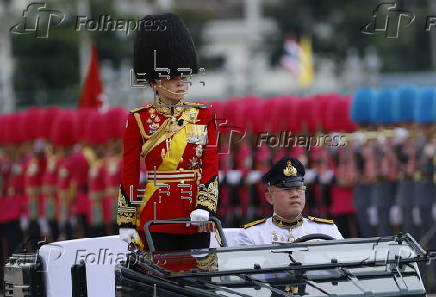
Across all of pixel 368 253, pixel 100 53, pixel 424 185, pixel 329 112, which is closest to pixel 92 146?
pixel 329 112

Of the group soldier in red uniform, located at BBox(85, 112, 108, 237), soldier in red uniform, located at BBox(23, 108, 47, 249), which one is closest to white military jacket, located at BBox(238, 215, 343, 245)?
soldier in red uniform, located at BBox(85, 112, 108, 237)

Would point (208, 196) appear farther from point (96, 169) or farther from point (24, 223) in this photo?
point (24, 223)

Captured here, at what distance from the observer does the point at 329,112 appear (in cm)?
1459

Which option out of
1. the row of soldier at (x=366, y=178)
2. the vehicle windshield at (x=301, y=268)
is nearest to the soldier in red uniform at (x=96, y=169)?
the row of soldier at (x=366, y=178)

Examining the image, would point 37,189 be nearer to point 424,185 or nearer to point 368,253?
point 424,185

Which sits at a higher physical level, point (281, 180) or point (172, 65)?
point (172, 65)

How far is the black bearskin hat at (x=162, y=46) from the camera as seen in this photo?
23.3ft

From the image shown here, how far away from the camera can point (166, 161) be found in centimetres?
690

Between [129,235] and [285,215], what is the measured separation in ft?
2.88

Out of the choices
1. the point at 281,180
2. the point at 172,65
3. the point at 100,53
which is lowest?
the point at 281,180

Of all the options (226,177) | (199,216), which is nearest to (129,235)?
(199,216)

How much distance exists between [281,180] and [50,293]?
1.41 meters

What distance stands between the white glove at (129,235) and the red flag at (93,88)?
1053cm

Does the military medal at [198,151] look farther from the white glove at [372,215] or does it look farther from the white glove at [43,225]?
the white glove at [43,225]
